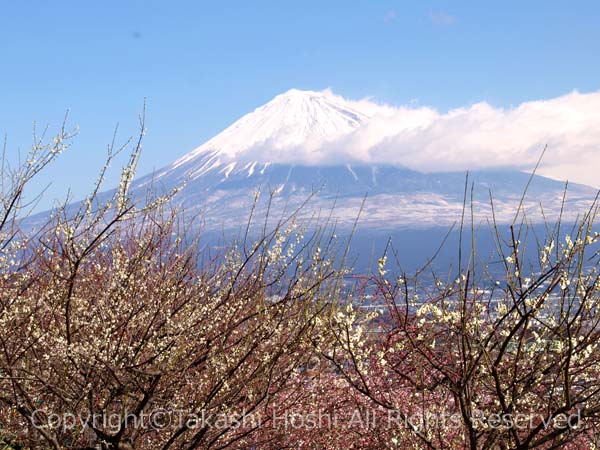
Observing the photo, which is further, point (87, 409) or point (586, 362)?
point (87, 409)

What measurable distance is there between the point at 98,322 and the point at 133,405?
1150 millimetres

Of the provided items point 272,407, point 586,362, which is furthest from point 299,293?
point 586,362

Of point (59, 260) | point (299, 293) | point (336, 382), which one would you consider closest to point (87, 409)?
point (59, 260)

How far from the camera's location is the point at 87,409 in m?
6.00

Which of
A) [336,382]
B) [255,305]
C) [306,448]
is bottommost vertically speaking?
[306,448]

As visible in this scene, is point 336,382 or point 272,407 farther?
point 336,382

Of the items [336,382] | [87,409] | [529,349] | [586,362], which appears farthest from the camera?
[336,382]

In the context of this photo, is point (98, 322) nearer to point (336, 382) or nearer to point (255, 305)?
point (255, 305)

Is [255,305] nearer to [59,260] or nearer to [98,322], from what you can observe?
[98,322]

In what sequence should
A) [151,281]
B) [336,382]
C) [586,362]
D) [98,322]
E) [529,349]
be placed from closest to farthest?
[586,362] < [529,349] < [98,322] < [151,281] < [336,382]

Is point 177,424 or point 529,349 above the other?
point 529,349

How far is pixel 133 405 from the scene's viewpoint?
6.34 metres

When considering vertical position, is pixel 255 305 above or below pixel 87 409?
above

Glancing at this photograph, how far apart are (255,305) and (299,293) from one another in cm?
59
